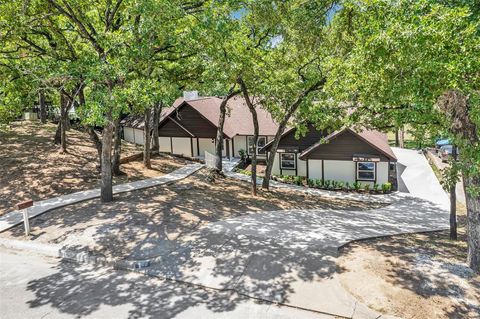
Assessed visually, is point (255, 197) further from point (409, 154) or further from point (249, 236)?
point (409, 154)

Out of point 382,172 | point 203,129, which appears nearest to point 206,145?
point 203,129

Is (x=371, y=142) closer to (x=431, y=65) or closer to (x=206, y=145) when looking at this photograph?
(x=206, y=145)

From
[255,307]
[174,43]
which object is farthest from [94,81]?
[255,307]

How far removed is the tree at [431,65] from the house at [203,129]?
71.3 feet

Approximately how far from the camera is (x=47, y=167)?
1998cm

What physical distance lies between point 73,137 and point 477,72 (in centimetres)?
2892

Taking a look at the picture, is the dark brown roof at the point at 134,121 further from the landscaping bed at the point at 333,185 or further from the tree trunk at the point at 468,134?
the tree trunk at the point at 468,134

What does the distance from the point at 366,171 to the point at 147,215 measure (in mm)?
17136

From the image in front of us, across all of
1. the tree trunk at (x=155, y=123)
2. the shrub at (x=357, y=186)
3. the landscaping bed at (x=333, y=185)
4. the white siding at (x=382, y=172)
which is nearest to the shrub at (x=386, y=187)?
the landscaping bed at (x=333, y=185)

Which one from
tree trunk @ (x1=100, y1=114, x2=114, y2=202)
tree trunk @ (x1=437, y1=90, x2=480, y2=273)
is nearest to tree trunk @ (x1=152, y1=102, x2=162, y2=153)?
tree trunk @ (x1=100, y1=114, x2=114, y2=202)

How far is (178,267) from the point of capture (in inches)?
408

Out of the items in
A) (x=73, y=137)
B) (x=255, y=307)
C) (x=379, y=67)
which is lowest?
(x=255, y=307)

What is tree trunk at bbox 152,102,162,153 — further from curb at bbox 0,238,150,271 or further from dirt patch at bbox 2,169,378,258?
curb at bbox 0,238,150,271

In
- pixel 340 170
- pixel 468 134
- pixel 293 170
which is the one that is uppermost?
pixel 468 134
